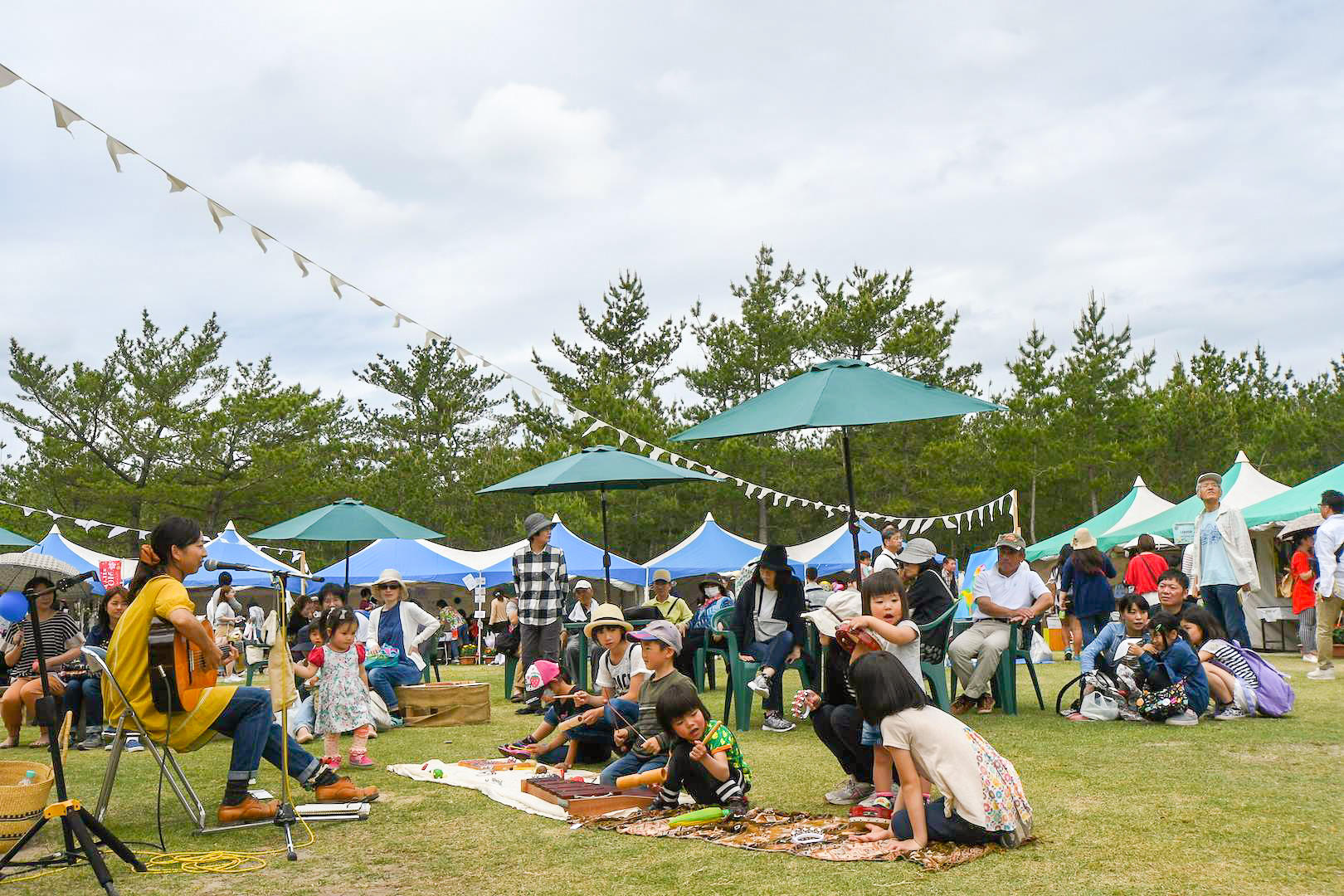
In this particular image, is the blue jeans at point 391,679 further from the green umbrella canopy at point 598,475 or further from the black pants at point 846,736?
the black pants at point 846,736

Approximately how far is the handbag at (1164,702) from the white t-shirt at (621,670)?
3482 millimetres

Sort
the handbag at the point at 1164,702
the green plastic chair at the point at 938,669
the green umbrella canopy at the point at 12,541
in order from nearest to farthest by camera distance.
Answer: the green plastic chair at the point at 938,669 → the handbag at the point at 1164,702 → the green umbrella canopy at the point at 12,541

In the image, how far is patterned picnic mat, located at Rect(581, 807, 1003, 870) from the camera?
4.00 meters

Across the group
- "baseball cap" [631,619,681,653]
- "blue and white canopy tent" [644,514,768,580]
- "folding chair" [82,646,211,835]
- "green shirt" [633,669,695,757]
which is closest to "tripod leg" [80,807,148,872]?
"folding chair" [82,646,211,835]

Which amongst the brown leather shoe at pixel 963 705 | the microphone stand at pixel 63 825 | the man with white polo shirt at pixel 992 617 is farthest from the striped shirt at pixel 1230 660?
the microphone stand at pixel 63 825

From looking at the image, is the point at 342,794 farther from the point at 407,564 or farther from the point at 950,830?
the point at 407,564

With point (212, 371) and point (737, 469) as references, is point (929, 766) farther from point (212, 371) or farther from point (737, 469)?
point (212, 371)

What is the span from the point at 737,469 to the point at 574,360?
6674 millimetres

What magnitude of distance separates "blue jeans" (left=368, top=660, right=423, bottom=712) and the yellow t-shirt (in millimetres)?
4246

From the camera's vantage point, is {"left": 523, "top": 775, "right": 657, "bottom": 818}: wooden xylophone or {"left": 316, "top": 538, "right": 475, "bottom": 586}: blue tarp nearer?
{"left": 523, "top": 775, "right": 657, "bottom": 818}: wooden xylophone

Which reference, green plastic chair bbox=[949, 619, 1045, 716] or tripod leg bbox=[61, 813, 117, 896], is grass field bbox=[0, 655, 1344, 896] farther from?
green plastic chair bbox=[949, 619, 1045, 716]

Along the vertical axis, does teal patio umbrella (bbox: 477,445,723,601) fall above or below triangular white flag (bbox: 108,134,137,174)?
below

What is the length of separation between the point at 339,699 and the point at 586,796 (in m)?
2.52

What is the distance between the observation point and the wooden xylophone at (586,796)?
16.5ft
